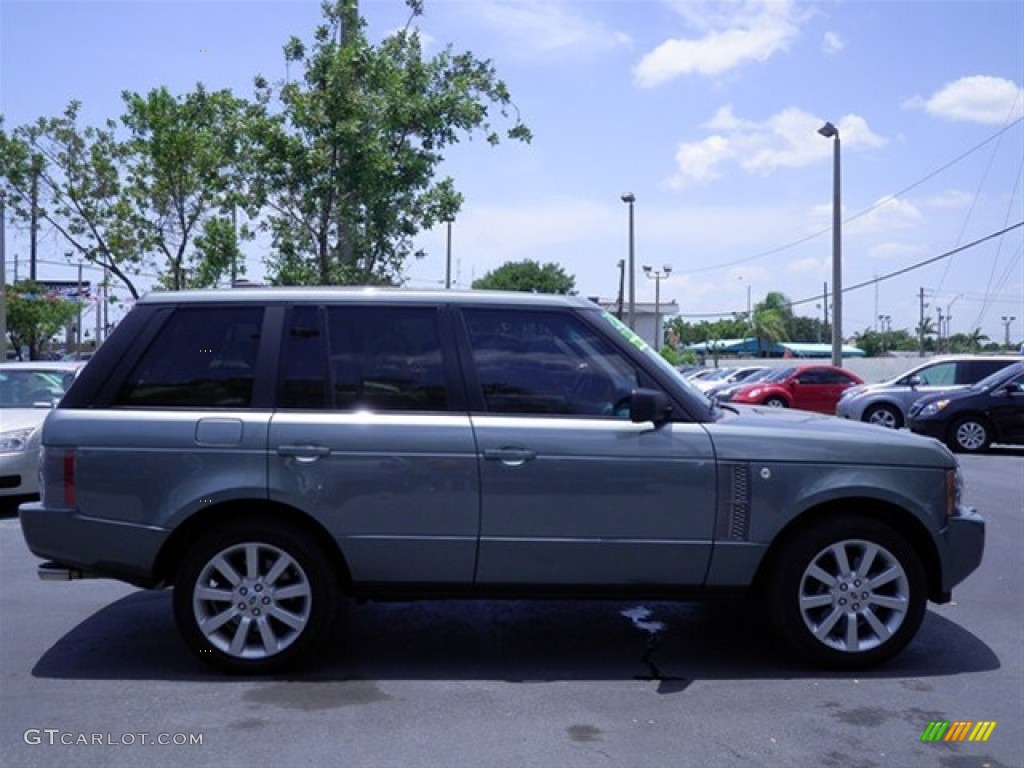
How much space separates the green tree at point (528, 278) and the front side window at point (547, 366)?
54872 millimetres

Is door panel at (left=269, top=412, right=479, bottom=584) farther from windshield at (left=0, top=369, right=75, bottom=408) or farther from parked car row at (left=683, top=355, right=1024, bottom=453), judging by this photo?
parked car row at (left=683, top=355, right=1024, bottom=453)

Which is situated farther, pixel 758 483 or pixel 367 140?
pixel 367 140

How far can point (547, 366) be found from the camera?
538cm

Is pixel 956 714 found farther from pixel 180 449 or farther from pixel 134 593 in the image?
pixel 134 593

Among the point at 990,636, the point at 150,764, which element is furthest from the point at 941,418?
the point at 150,764

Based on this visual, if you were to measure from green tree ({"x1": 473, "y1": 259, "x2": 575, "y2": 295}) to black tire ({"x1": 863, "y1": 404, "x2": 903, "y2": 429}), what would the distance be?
41.3 meters

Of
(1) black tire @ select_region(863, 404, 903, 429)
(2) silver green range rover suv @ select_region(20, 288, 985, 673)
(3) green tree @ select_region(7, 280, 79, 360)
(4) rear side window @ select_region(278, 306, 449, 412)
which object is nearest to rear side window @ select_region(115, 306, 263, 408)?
(2) silver green range rover suv @ select_region(20, 288, 985, 673)

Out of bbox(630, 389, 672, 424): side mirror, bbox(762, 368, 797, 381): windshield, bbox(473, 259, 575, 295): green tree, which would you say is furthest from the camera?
bbox(473, 259, 575, 295): green tree

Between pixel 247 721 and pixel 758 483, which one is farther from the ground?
pixel 758 483

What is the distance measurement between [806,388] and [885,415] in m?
6.16

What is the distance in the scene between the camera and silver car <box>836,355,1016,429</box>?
18.9 meters

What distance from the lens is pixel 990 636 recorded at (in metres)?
6.05

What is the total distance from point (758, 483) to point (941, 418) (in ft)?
41.3

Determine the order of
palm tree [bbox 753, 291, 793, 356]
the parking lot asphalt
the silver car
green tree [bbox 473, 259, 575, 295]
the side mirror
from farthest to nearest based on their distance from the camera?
palm tree [bbox 753, 291, 793, 356]
green tree [bbox 473, 259, 575, 295]
the silver car
the side mirror
the parking lot asphalt
